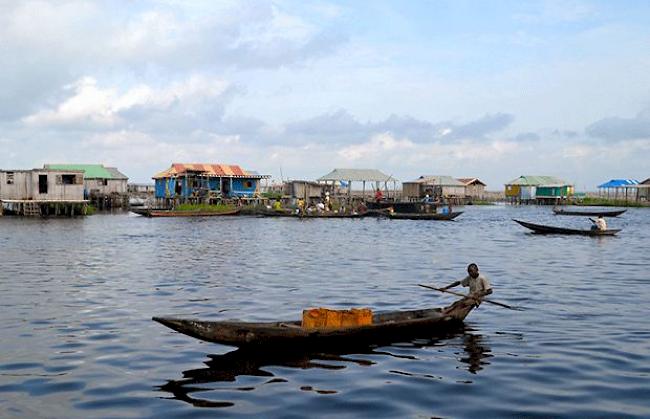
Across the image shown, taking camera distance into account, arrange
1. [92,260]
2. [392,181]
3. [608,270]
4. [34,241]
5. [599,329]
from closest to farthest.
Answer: [599,329] → [608,270] → [92,260] → [34,241] → [392,181]

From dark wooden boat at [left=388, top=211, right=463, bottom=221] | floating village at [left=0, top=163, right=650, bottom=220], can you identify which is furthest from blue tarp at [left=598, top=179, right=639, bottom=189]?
dark wooden boat at [left=388, top=211, right=463, bottom=221]

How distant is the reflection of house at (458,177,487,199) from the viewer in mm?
88338

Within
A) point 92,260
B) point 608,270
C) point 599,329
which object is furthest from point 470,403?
point 92,260

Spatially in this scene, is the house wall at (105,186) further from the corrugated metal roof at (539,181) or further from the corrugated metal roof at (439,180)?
the corrugated metal roof at (539,181)

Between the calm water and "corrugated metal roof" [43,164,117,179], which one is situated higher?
"corrugated metal roof" [43,164,117,179]

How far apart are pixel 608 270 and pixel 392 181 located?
141 feet

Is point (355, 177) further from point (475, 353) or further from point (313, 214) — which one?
point (475, 353)

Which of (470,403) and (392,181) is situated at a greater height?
(392,181)

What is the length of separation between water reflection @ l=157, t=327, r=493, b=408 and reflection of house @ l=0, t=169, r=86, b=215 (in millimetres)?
43229

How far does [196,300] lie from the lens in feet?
50.0

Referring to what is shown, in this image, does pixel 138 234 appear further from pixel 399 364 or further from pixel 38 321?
pixel 399 364

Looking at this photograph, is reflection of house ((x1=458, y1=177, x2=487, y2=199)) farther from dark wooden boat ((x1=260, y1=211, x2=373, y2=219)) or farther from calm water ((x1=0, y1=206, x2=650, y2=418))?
calm water ((x1=0, y1=206, x2=650, y2=418))

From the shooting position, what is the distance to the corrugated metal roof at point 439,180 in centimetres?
7644

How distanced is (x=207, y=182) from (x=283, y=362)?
4857 centimetres
